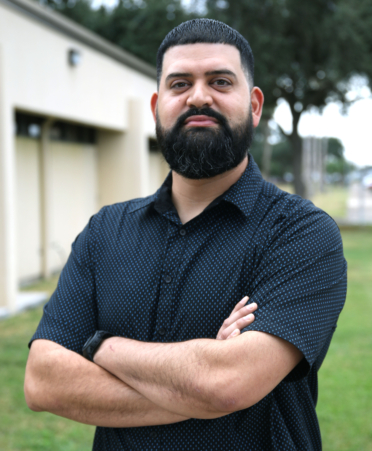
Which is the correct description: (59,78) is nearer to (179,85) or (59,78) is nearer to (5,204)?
(5,204)

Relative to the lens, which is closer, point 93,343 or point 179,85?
point 93,343

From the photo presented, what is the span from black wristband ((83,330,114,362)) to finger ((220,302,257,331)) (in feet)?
Result: 1.45

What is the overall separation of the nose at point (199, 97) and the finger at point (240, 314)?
29.0 inches

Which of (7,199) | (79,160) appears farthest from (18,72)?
(79,160)

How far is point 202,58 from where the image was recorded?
201cm

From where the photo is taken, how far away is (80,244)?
2.19m

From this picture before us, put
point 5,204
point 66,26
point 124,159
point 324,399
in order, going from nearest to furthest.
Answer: point 324,399, point 5,204, point 66,26, point 124,159

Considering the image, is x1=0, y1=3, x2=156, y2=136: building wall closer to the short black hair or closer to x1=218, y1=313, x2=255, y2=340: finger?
the short black hair

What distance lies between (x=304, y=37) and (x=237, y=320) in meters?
18.7

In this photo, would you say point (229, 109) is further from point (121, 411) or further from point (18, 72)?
point (18, 72)

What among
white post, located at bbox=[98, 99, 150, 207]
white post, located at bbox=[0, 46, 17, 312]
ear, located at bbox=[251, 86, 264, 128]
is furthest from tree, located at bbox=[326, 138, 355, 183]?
ear, located at bbox=[251, 86, 264, 128]

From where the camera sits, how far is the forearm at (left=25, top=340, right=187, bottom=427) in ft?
6.02

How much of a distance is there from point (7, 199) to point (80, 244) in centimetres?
608

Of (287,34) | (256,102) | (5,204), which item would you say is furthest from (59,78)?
(287,34)
